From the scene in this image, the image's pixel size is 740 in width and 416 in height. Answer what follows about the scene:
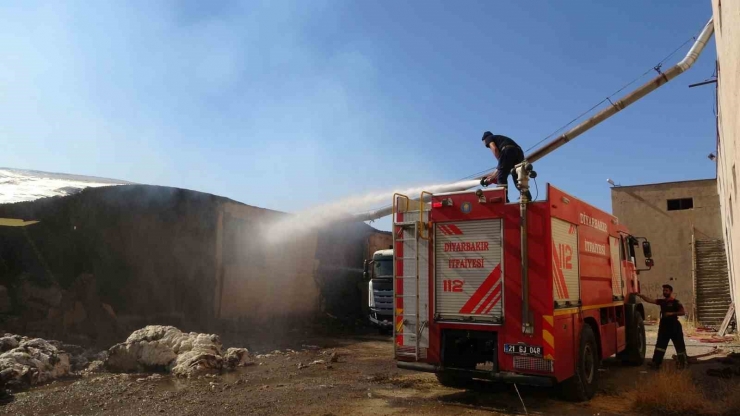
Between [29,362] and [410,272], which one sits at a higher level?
[410,272]

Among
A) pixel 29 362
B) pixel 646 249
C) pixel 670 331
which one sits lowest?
pixel 29 362

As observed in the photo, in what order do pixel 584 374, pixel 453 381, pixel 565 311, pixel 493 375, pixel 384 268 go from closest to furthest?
pixel 493 375, pixel 565 311, pixel 584 374, pixel 453 381, pixel 384 268

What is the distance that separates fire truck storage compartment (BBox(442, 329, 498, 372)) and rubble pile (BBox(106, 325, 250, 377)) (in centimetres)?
524

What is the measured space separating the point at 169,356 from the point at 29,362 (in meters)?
2.40

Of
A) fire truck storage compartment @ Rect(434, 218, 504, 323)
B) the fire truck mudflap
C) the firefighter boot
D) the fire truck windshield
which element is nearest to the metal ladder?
the fire truck mudflap

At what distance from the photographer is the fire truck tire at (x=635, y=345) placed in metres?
10.9

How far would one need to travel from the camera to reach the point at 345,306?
899 inches

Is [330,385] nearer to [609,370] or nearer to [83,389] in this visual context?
[83,389]

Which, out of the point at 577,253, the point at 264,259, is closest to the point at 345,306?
the point at 264,259

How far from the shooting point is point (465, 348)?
7824mm

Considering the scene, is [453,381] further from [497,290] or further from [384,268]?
[384,268]

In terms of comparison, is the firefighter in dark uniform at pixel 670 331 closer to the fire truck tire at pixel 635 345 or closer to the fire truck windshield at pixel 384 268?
the fire truck tire at pixel 635 345

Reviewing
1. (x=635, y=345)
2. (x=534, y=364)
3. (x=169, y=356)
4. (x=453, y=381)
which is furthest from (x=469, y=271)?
(x=169, y=356)

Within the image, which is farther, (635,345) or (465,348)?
(635,345)
